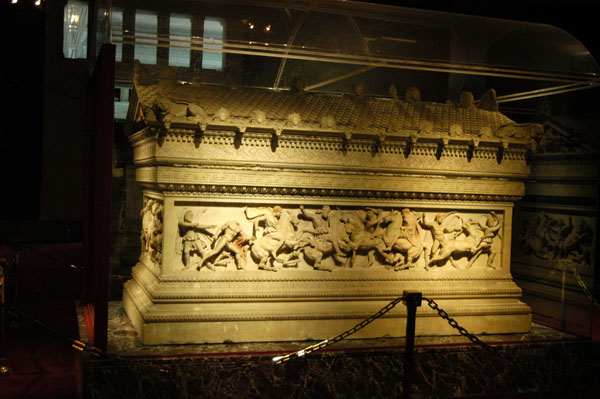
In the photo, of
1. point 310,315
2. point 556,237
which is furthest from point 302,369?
point 556,237

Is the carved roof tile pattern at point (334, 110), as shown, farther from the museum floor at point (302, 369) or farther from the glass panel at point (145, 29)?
the museum floor at point (302, 369)

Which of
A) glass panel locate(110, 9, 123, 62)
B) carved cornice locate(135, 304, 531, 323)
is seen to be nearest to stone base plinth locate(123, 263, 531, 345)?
carved cornice locate(135, 304, 531, 323)

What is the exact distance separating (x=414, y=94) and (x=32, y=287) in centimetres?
642

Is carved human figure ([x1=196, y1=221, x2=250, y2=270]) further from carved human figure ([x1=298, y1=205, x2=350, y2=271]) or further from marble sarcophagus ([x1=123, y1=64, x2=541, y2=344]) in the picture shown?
carved human figure ([x1=298, y1=205, x2=350, y2=271])

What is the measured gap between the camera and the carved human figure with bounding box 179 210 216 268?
17.5 feet

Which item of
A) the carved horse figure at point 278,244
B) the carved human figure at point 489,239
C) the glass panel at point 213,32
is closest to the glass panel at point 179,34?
the glass panel at point 213,32

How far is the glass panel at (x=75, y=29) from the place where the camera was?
1183cm

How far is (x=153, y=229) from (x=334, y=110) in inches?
83.2

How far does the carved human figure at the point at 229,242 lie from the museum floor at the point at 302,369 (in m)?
0.77

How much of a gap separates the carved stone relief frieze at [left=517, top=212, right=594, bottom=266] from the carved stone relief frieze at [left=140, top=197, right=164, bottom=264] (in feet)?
16.9

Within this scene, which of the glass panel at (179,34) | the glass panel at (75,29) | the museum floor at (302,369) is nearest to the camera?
the museum floor at (302,369)

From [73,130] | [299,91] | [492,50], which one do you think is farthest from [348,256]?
[73,130]

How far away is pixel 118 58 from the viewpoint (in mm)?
6230

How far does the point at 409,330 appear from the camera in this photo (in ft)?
15.3
